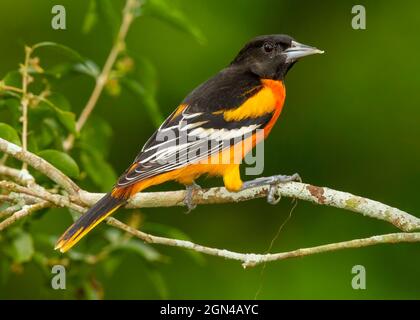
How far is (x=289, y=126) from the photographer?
7.04m

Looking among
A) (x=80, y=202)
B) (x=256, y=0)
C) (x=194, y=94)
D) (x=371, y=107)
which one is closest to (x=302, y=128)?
(x=371, y=107)

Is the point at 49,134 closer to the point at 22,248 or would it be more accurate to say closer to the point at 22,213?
the point at 22,248

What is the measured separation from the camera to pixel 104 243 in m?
4.95

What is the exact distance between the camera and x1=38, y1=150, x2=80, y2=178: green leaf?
13.4ft

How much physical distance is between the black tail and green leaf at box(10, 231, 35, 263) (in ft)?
1.71

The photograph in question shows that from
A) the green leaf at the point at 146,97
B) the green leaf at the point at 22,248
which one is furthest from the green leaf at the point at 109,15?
the green leaf at the point at 22,248

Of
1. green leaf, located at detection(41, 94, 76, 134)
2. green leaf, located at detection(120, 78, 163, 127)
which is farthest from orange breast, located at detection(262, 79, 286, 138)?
green leaf, located at detection(41, 94, 76, 134)

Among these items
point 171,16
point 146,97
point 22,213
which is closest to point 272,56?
point 171,16

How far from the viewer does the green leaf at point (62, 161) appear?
4086 mm

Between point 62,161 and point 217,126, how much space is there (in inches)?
35.9

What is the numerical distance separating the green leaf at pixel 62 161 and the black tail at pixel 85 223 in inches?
8.5

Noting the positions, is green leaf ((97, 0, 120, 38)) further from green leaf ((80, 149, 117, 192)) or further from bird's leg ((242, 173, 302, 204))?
bird's leg ((242, 173, 302, 204))

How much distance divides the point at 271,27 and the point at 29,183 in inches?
146

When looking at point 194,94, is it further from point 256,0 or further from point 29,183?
point 256,0
